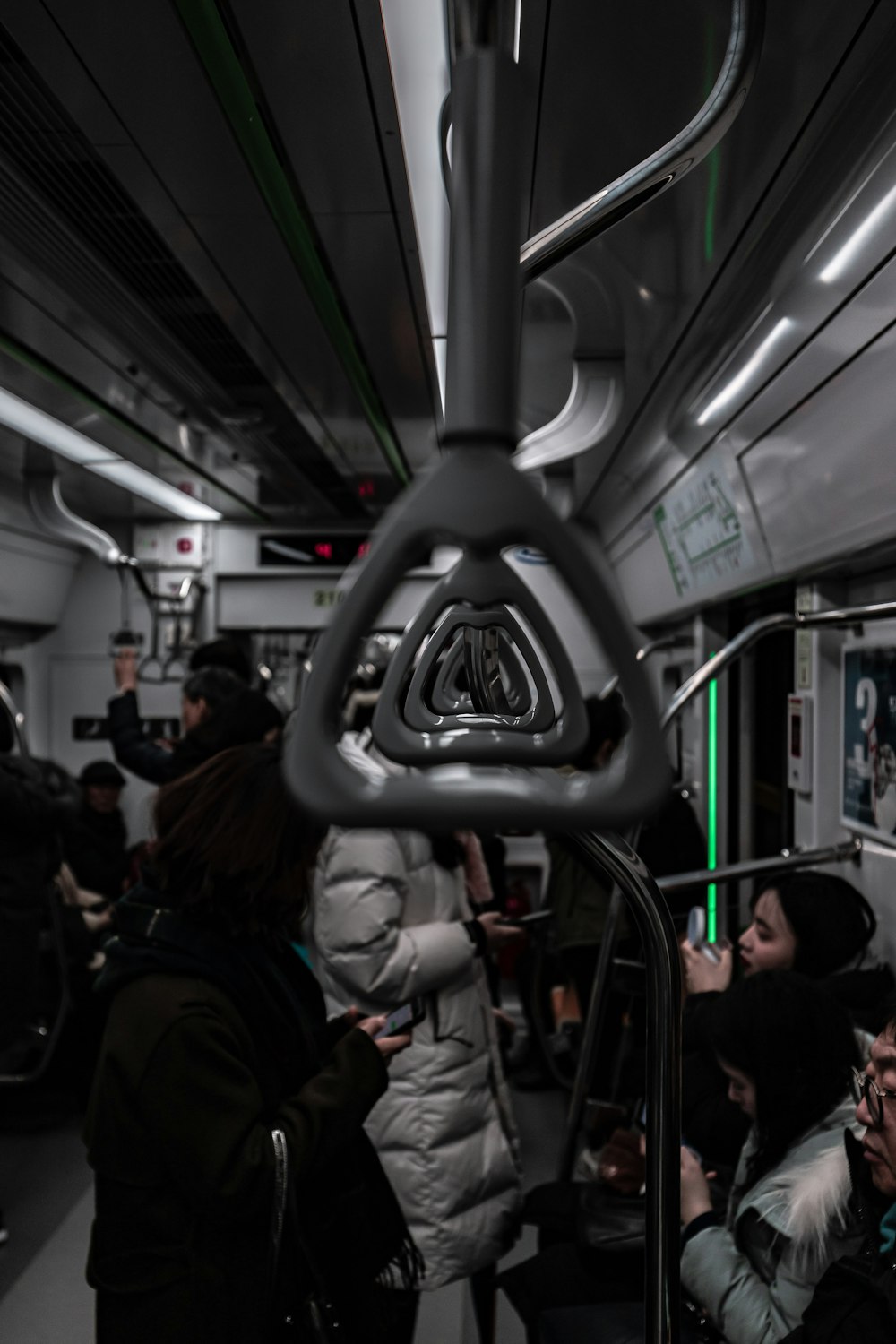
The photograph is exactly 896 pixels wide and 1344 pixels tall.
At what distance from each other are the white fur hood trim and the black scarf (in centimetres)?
62

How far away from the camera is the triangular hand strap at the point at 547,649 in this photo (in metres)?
0.50

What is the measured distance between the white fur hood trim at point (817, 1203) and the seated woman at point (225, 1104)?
0.63 metres

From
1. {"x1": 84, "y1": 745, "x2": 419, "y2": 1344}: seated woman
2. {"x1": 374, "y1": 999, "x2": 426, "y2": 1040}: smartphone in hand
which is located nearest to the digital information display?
{"x1": 374, "y1": 999, "x2": 426, "y2": 1040}: smartphone in hand

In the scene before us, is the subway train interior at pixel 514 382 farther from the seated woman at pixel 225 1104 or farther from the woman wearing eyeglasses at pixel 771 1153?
the seated woman at pixel 225 1104

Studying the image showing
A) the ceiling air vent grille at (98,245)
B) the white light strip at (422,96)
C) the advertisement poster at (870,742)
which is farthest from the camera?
the advertisement poster at (870,742)

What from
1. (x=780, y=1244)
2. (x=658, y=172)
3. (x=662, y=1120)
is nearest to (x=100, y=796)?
(x=780, y=1244)

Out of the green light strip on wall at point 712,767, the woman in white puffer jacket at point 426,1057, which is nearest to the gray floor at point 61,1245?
the woman in white puffer jacket at point 426,1057

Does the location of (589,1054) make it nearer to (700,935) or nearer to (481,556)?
(700,935)

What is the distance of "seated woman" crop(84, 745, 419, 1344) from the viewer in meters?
1.45

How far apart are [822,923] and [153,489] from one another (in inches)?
157

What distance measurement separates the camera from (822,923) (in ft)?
7.95

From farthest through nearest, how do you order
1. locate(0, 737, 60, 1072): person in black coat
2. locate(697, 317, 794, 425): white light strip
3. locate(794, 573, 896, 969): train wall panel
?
locate(0, 737, 60, 1072): person in black coat
locate(794, 573, 896, 969): train wall panel
locate(697, 317, 794, 425): white light strip

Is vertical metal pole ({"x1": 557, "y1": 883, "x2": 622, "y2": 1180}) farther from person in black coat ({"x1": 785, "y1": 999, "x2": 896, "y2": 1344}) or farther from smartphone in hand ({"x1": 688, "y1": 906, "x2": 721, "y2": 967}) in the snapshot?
person in black coat ({"x1": 785, "y1": 999, "x2": 896, "y2": 1344})

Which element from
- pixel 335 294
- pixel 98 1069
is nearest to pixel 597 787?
pixel 98 1069
